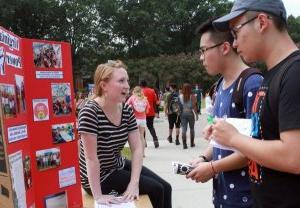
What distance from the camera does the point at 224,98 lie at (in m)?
3.01

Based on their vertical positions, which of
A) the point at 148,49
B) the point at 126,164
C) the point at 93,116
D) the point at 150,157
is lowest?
the point at 150,157

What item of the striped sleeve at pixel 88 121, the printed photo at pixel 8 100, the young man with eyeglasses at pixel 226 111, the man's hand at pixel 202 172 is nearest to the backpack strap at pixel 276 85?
the young man with eyeglasses at pixel 226 111

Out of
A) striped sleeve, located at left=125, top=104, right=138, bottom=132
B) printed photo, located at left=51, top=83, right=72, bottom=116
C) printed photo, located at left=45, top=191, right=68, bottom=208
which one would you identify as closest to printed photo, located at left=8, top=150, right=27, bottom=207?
printed photo, located at left=45, top=191, right=68, bottom=208

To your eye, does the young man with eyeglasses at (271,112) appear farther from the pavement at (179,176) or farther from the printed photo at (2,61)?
the pavement at (179,176)

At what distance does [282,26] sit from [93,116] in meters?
2.05

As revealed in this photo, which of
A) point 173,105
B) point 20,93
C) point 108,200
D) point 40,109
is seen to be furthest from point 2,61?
point 173,105

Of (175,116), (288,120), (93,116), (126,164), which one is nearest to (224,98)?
(288,120)

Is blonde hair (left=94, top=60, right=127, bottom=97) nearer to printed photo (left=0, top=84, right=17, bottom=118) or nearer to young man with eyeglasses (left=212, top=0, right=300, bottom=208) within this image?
printed photo (left=0, top=84, right=17, bottom=118)

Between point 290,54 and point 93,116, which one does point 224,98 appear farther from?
point 93,116

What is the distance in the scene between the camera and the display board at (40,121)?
3.36m

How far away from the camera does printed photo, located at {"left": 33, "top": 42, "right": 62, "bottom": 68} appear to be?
415cm

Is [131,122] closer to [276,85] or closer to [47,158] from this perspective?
[47,158]

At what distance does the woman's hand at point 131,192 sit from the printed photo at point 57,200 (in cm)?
76

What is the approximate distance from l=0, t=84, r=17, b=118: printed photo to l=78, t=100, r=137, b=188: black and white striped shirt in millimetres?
639
